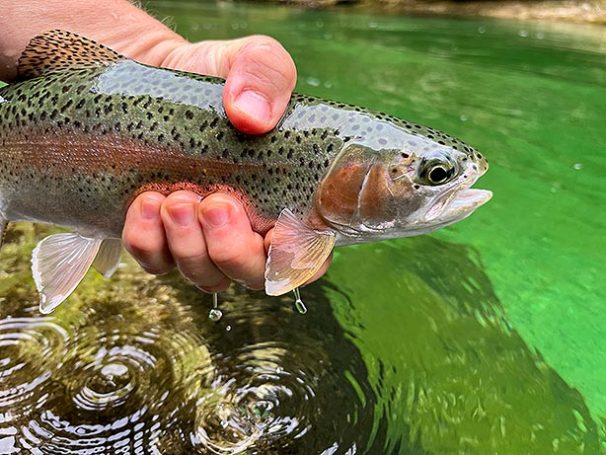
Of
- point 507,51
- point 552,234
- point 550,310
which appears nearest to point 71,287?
point 550,310

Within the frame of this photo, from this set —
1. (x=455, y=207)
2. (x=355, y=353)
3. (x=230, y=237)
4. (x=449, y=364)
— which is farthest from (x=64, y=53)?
(x=449, y=364)

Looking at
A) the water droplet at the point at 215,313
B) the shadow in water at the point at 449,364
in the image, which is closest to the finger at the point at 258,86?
the water droplet at the point at 215,313

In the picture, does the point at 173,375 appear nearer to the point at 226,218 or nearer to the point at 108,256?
the point at 108,256

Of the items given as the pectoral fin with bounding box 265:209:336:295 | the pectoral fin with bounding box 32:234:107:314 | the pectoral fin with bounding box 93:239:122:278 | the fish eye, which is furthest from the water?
the fish eye

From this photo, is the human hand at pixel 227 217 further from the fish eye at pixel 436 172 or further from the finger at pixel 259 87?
the fish eye at pixel 436 172

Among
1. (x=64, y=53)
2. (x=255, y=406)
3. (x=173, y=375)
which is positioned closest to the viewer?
(x=64, y=53)
